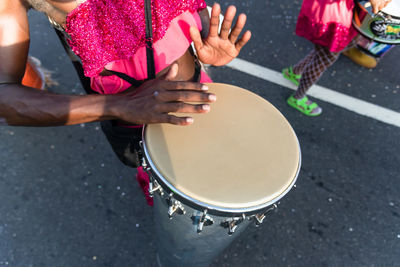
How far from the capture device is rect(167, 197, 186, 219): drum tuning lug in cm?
102

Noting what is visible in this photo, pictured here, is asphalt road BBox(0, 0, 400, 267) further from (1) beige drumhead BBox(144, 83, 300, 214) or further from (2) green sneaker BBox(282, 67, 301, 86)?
(1) beige drumhead BBox(144, 83, 300, 214)

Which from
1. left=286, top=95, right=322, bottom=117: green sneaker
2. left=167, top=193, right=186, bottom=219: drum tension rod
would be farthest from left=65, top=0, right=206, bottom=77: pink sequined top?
left=286, top=95, right=322, bottom=117: green sneaker

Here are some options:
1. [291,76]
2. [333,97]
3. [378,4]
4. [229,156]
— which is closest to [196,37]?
[229,156]

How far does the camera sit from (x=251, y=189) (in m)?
0.98

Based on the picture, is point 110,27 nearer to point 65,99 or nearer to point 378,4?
point 65,99

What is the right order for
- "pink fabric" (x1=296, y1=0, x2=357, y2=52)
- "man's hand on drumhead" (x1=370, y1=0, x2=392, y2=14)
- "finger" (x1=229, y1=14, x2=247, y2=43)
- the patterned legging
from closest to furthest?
"finger" (x1=229, y1=14, x2=247, y2=43) → "man's hand on drumhead" (x1=370, y1=0, x2=392, y2=14) → "pink fabric" (x1=296, y1=0, x2=357, y2=52) → the patterned legging

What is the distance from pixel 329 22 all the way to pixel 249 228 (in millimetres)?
1503

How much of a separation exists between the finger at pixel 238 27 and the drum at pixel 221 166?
0.77 ft

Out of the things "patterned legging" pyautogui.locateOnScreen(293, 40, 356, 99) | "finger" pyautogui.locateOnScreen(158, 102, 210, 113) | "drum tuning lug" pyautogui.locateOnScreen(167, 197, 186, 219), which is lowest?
"patterned legging" pyautogui.locateOnScreen(293, 40, 356, 99)

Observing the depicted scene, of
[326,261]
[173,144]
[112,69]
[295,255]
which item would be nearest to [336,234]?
[326,261]

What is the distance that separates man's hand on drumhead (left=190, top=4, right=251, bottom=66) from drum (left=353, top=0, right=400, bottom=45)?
1.03m

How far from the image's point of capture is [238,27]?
1164 millimetres

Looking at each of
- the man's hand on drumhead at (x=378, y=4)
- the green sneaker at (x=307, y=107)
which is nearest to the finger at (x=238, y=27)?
the man's hand on drumhead at (x=378, y=4)

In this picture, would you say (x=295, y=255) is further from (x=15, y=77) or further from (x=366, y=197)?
(x=15, y=77)
